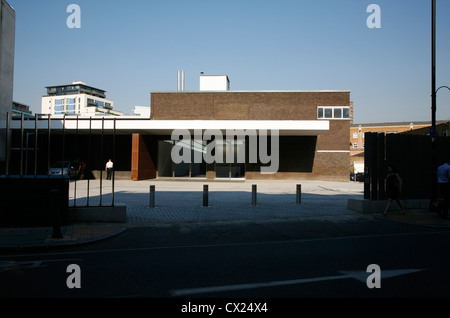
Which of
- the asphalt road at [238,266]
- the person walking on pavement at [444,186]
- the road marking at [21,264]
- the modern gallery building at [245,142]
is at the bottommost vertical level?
the road marking at [21,264]

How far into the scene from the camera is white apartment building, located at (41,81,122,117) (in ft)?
536

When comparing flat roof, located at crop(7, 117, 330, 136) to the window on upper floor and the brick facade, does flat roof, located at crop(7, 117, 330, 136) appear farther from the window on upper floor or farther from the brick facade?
the window on upper floor

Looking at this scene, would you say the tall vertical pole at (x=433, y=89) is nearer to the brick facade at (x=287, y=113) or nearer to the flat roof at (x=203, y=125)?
the flat roof at (x=203, y=125)

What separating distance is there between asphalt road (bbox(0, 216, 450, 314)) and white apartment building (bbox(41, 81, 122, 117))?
527ft

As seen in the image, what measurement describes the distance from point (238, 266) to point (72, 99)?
574 ft

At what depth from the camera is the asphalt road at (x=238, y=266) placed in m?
4.68

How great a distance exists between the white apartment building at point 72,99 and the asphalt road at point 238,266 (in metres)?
161

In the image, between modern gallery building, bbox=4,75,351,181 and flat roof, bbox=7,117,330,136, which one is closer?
flat roof, bbox=7,117,330,136

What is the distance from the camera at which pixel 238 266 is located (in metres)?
6.06

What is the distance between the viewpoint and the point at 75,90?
17312 cm

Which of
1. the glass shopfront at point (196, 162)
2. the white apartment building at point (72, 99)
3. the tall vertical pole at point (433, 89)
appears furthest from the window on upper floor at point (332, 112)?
the white apartment building at point (72, 99)

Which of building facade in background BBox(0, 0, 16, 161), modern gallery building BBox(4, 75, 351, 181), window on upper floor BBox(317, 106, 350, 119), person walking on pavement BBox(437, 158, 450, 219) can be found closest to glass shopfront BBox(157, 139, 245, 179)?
modern gallery building BBox(4, 75, 351, 181)

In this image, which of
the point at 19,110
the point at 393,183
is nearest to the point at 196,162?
the point at 393,183
